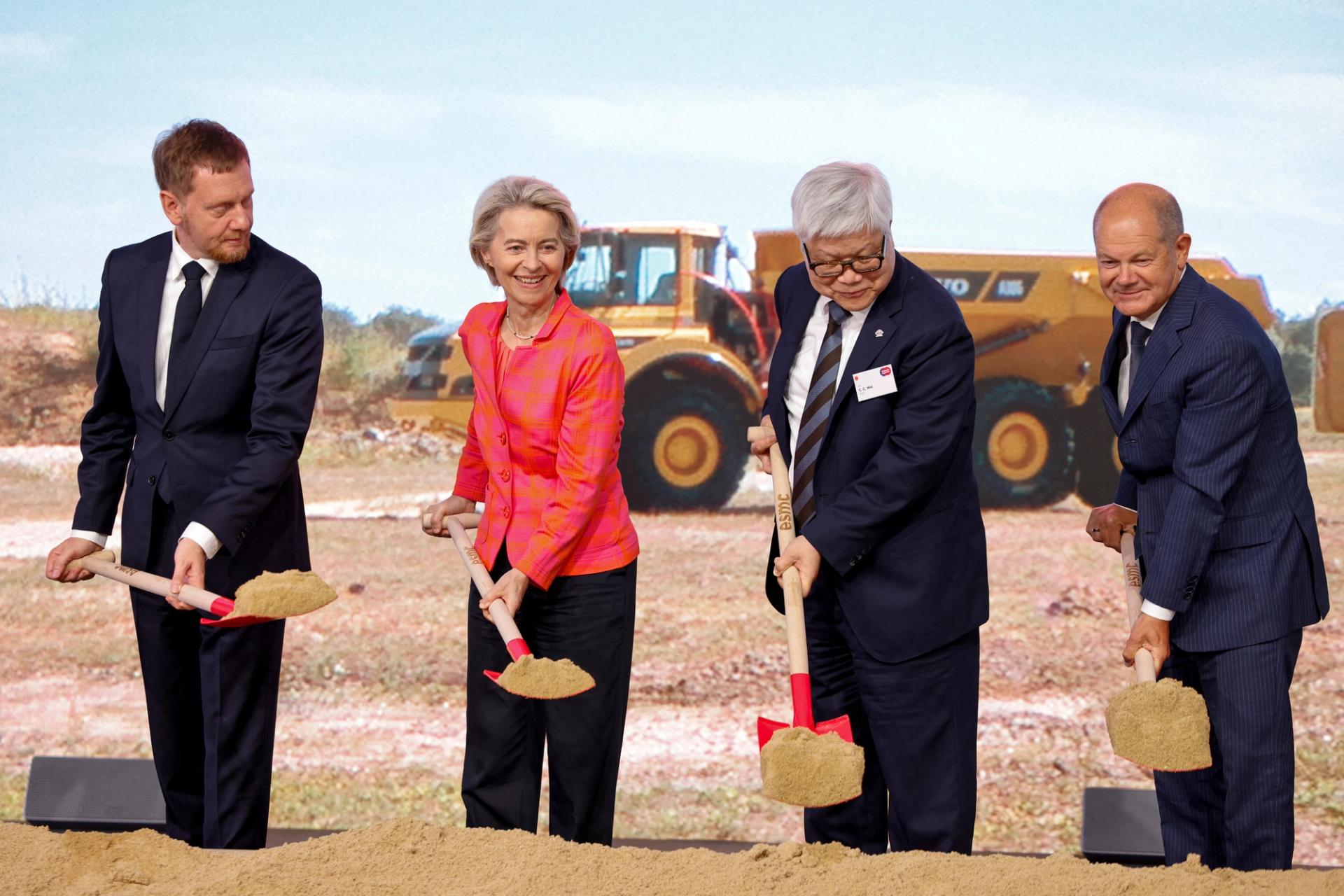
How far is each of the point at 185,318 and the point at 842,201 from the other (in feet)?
4.19

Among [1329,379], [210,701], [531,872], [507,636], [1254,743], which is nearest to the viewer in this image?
[531,872]

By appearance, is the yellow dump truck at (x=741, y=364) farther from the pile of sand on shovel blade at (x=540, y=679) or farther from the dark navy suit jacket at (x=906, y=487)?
the pile of sand on shovel blade at (x=540, y=679)

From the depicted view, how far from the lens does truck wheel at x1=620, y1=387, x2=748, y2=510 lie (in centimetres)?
501

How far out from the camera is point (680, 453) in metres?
5.02

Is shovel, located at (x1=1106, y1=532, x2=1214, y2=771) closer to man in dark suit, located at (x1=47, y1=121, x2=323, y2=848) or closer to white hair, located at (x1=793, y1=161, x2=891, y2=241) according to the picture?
white hair, located at (x1=793, y1=161, x2=891, y2=241)

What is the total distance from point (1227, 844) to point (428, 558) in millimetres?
3442

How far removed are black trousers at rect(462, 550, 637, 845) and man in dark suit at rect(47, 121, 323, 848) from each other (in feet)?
1.48

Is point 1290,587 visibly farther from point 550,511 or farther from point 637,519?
point 637,519

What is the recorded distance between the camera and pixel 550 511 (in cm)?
225

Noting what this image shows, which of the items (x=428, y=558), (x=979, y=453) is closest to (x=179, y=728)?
(x=428, y=558)

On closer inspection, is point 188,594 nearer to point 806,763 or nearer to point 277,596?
point 277,596

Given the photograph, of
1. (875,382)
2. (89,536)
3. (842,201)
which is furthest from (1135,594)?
(89,536)

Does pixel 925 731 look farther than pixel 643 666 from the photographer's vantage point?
No

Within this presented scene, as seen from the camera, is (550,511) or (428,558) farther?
(428,558)
